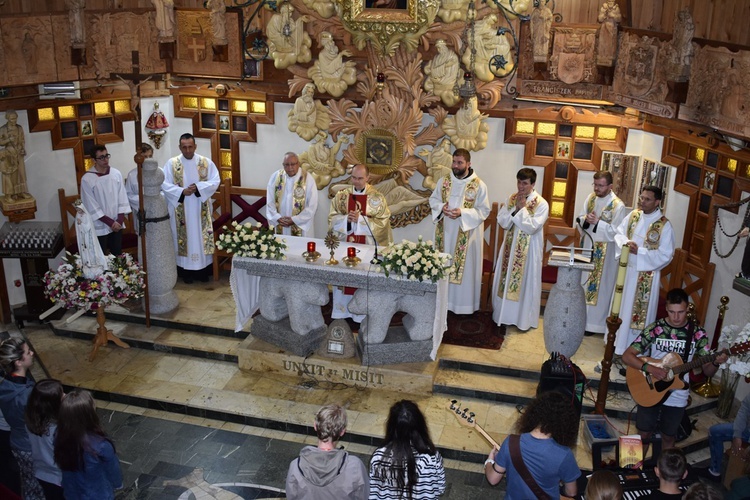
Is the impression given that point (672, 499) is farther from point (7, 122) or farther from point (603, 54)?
point (7, 122)

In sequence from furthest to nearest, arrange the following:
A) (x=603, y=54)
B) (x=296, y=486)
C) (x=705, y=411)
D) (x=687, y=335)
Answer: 1. (x=603, y=54)
2. (x=705, y=411)
3. (x=687, y=335)
4. (x=296, y=486)

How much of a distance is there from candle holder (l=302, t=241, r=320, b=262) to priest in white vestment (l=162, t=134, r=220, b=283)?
9.52 ft

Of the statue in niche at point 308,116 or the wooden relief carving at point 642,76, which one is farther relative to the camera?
the statue in niche at point 308,116

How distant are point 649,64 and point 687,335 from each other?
3.92m

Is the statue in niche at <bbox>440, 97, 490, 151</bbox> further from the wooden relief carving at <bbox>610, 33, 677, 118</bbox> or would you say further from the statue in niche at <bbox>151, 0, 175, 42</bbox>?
the statue in niche at <bbox>151, 0, 175, 42</bbox>

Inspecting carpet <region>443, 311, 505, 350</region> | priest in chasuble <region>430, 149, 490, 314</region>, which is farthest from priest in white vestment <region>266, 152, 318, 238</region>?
carpet <region>443, 311, 505, 350</region>

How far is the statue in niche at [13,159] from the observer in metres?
11.0

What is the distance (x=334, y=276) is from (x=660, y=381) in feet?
12.6

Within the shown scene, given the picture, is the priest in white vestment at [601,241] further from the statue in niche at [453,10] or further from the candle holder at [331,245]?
the candle holder at [331,245]

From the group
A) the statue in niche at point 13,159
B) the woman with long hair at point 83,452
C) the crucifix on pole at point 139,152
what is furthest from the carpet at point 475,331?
the statue in niche at point 13,159

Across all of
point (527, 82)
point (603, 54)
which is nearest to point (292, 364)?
point (527, 82)

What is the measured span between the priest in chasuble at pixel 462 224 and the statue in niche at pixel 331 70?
2228 mm

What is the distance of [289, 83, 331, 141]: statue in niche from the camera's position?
39.6 feet

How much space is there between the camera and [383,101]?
11.9 m
